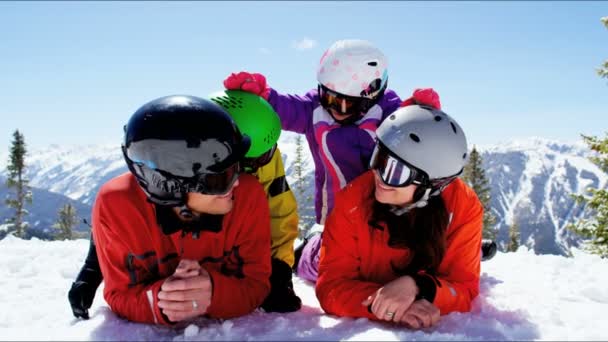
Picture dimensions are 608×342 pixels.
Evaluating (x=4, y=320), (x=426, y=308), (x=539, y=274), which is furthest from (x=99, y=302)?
(x=539, y=274)

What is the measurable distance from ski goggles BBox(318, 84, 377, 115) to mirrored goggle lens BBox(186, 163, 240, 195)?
7.92 ft

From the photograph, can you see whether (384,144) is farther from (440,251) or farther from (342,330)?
(342,330)

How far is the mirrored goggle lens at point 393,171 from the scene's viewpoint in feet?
11.8

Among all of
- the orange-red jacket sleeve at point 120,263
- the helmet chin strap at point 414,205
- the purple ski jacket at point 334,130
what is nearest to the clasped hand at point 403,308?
the helmet chin strap at point 414,205

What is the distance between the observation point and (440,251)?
3.67 m

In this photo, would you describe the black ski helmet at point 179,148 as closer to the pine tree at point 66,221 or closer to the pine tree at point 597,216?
the pine tree at point 597,216

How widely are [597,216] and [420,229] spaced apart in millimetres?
15135

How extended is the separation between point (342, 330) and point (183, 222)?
1.46 m

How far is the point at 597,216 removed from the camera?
615 inches

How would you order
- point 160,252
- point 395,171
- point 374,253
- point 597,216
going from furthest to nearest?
point 597,216 → point 374,253 → point 395,171 → point 160,252

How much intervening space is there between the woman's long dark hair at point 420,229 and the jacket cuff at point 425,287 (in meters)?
0.23

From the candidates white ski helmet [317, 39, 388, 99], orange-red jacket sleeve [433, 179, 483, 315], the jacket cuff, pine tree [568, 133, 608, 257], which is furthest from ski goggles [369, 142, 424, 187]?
pine tree [568, 133, 608, 257]

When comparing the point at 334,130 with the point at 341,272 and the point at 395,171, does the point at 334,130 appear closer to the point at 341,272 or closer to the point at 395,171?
the point at 395,171

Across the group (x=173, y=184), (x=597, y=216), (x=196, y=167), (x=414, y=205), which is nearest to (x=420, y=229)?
(x=414, y=205)
